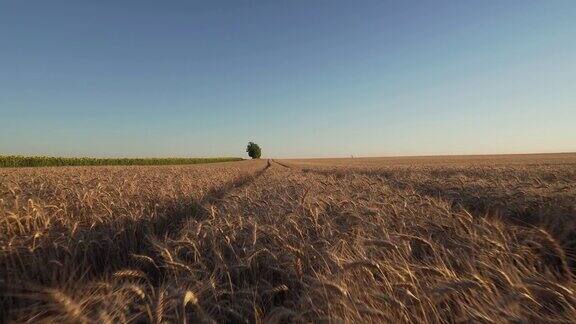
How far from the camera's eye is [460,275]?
7.86ft

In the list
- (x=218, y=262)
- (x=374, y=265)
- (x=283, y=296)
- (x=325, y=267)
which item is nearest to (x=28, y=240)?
(x=218, y=262)

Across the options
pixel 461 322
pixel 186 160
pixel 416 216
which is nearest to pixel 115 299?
pixel 461 322

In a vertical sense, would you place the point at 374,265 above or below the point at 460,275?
above

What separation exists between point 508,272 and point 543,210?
418 cm

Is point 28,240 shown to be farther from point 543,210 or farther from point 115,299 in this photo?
point 543,210

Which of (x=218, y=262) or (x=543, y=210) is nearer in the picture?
(x=218, y=262)

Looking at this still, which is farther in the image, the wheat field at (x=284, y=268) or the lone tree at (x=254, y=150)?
the lone tree at (x=254, y=150)

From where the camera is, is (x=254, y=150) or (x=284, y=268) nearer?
(x=284, y=268)

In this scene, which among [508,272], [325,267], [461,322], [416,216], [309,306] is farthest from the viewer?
[416,216]

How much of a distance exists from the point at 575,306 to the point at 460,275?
740 millimetres

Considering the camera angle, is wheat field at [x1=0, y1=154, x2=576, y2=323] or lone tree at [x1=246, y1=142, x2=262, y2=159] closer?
wheat field at [x1=0, y1=154, x2=576, y2=323]

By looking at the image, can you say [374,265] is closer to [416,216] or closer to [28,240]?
[416,216]

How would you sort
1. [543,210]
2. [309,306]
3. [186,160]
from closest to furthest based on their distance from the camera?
[309,306] → [543,210] → [186,160]

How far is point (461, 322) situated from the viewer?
159cm
